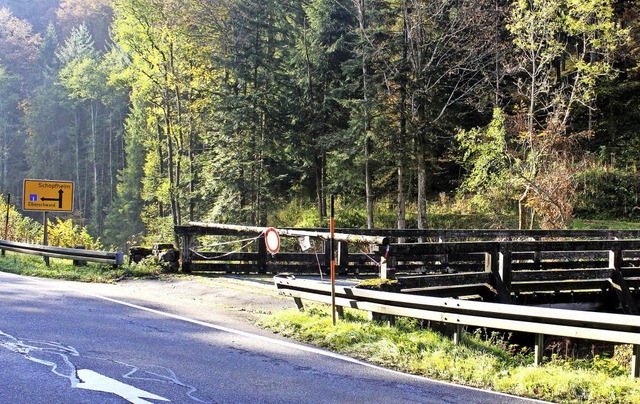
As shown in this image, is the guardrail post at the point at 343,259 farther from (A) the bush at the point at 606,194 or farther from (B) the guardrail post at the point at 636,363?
(A) the bush at the point at 606,194

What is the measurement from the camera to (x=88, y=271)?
15859 millimetres

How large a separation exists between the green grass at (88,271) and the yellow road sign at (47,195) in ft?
6.60

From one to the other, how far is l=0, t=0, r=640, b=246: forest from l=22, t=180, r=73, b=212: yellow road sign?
11981 mm

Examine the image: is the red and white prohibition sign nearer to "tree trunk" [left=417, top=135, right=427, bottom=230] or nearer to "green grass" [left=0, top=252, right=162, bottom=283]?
"green grass" [left=0, top=252, right=162, bottom=283]

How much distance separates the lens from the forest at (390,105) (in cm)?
2323

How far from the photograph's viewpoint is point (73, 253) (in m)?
16.8

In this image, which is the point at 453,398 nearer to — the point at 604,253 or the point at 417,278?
the point at 417,278

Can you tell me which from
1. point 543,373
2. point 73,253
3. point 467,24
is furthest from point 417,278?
point 467,24

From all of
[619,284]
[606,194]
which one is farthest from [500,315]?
[606,194]

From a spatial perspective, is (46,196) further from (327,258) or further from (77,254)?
(327,258)

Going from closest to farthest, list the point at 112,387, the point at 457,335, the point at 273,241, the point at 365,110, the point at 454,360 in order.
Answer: the point at 112,387 < the point at 454,360 < the point at 457,335 < the point at 273,241 < the point at 365,110

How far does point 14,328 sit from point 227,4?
27916mm

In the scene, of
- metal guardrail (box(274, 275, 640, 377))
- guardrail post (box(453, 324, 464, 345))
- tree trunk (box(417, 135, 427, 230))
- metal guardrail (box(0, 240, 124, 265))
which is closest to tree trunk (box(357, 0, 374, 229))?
→ tree trunk (box(417, 135, 427, 230))

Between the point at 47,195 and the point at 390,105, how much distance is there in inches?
658
